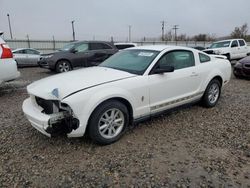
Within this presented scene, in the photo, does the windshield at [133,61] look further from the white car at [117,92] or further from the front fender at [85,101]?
the front fender at [85,101]

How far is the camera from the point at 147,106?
3.50m

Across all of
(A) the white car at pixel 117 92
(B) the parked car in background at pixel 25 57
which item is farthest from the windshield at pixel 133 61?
(B) the parked car in background at pixel 25 57

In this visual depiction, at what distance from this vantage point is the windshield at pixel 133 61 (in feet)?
11.9

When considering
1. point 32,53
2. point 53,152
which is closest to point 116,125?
point 53,152

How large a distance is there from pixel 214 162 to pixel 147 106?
4.25 feet

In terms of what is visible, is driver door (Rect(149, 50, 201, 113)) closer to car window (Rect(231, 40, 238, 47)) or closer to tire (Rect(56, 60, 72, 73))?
tire (Rect(56, 60, 72, 73))

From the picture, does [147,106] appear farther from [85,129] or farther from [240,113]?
[240,113]

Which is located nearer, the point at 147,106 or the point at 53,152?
the point at 53,152

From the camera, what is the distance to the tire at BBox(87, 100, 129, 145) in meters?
2.94

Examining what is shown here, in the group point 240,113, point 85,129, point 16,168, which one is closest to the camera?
point 16,168

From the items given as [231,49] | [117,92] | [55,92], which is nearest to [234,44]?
[231,49]

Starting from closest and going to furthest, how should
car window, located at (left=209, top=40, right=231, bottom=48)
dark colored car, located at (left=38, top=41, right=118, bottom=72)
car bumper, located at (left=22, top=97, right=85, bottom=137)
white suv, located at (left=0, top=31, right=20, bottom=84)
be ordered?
car bumper, located at (left=22, top=97, right=85, bottom=137) < white suv, located at (left=0, top=31, right=20, bottom=84) < dark colored car, located at (left=38, top=41, right=118, bottom=72) < car window, located at (left=209, top=40, right=231, bottom=48)

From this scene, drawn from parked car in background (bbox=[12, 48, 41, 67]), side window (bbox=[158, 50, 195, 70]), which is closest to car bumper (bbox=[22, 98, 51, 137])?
side window (bbox=[158, 50, 195, 70])

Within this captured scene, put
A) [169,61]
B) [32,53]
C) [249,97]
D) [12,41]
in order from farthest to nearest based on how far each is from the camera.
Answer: [12,41]
[32,53]
[249,97]
[169,61]
